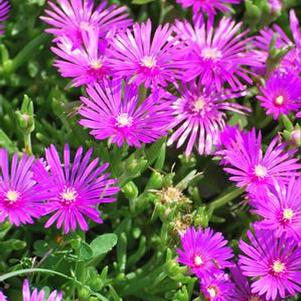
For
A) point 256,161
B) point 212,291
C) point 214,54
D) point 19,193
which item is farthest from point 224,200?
point 19,193

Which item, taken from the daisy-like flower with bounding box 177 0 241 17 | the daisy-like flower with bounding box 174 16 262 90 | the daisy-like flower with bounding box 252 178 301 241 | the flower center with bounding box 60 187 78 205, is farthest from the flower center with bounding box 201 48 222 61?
the flower center with bounding box 60 187 78 205

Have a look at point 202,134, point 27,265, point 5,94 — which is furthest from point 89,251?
point 5,94

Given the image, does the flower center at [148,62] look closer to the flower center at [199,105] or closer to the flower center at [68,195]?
the flower center at [199,105]

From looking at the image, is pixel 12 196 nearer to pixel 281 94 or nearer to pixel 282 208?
pixel 282 208

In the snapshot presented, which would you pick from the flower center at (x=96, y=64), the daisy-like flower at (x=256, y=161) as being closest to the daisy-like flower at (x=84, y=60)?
the flower center at (x=96, y=64)

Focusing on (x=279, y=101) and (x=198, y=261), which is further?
(x=279, y=101)

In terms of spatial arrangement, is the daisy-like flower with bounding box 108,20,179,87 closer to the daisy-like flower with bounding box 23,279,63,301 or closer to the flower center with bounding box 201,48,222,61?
the flower center with bounding box 201,48,222,61

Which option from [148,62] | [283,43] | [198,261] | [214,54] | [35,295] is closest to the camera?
[35,295]
